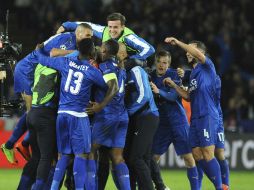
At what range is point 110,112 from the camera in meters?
9.32

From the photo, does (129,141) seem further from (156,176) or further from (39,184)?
(39,184)

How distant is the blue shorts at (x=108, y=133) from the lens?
9.23m

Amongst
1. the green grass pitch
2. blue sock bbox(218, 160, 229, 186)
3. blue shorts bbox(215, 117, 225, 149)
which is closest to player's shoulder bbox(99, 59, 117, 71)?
blue shorts bbox(215, 117, 225, 149)

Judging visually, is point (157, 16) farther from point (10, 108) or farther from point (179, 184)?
point (10, 108)

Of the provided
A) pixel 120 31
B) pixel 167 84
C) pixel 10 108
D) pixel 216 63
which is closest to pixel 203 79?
pixel 167 84

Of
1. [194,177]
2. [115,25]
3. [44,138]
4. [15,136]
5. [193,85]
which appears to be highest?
[115,25]

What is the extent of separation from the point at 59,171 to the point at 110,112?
3.14 ft

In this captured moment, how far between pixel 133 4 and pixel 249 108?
4066mm

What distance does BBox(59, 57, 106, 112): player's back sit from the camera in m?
8.92

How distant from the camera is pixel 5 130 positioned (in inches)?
632

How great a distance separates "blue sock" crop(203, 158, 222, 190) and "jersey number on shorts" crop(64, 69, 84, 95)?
6.84 ft

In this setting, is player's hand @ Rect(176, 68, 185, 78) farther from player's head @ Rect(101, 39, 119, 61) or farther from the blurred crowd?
the blurred crowd

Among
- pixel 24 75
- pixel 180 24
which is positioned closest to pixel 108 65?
pixel 24 75

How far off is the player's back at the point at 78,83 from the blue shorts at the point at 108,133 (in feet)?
1.26
